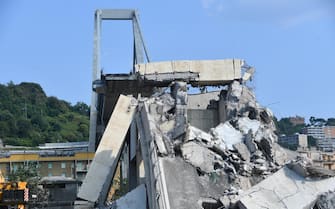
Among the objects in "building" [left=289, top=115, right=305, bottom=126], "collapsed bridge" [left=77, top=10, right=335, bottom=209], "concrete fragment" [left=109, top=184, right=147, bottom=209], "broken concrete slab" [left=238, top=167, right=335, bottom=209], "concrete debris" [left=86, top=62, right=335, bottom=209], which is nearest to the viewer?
"broken concrete slab" [left=238, top=167, right=335, bottom=209]

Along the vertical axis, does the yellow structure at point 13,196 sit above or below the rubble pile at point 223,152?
below

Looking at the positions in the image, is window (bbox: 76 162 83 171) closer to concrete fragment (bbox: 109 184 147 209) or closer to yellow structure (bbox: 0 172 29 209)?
yellow structure (bbox: 0 172 29 209)

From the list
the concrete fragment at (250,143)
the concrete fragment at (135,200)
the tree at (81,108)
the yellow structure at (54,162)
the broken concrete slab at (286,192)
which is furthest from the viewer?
the tree at (81,108)

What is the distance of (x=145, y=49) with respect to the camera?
48031 mm

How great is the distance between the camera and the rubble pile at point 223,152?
1297 centimetres

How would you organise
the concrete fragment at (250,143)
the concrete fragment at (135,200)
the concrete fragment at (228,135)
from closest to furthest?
the concrete fragment at (135,200) < the concrete fragment at (250,143) < the concrete fragment at (228,135)

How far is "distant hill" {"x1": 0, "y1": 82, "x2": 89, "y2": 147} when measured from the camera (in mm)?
71000

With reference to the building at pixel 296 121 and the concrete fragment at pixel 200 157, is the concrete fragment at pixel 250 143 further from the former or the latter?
the building at pixel 296 121

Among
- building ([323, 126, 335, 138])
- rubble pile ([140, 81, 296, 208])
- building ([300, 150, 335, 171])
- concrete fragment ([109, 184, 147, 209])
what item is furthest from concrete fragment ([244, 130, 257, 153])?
building ([323, 126, 335, 138])

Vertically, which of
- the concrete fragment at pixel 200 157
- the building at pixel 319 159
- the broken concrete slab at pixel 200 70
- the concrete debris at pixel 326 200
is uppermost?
the broken concrete slab at pixel 200 70

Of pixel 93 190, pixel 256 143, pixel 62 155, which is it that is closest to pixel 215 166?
pixel 256 143

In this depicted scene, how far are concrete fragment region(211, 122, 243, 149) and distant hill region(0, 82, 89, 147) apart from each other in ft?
182

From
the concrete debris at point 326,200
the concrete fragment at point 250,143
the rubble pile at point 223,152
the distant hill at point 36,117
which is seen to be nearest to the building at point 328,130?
the distant hill at point 36,117

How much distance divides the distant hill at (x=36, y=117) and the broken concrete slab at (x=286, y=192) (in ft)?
197
